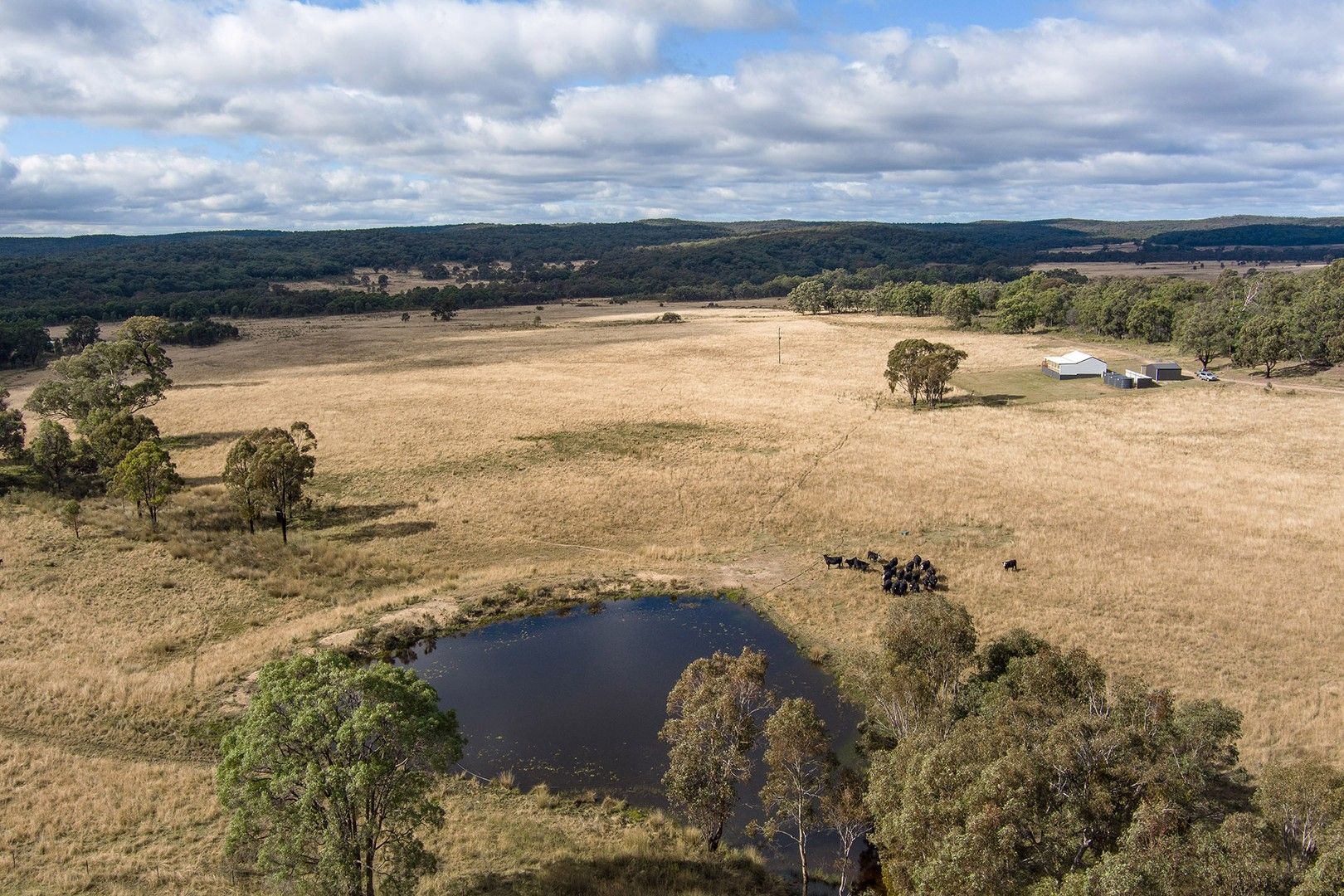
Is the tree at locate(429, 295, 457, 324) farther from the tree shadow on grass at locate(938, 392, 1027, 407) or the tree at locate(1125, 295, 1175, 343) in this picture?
the tree at locate(1125, 295, 1175, 343)

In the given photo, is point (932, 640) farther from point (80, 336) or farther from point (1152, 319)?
point (80, 336)

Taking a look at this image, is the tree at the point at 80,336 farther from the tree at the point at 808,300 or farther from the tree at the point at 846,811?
the tree at the point at 846,811

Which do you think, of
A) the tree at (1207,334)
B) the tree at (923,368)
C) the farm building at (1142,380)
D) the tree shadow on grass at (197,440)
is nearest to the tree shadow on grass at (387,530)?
the tree shadow on grass at (197,440)

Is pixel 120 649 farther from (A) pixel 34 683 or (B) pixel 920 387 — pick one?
(B) pixel 920 387

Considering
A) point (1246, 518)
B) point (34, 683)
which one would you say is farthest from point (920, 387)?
point (34, 683)

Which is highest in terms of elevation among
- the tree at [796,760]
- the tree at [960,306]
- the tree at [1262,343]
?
the tree at [960,306]

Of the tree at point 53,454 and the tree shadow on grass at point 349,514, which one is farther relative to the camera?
the tree at point 53,454

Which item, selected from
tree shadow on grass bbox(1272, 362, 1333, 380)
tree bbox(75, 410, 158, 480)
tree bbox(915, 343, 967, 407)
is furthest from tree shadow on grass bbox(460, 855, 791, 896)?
tree shadow on grass bbox(1272, 362, 1333, 380)
